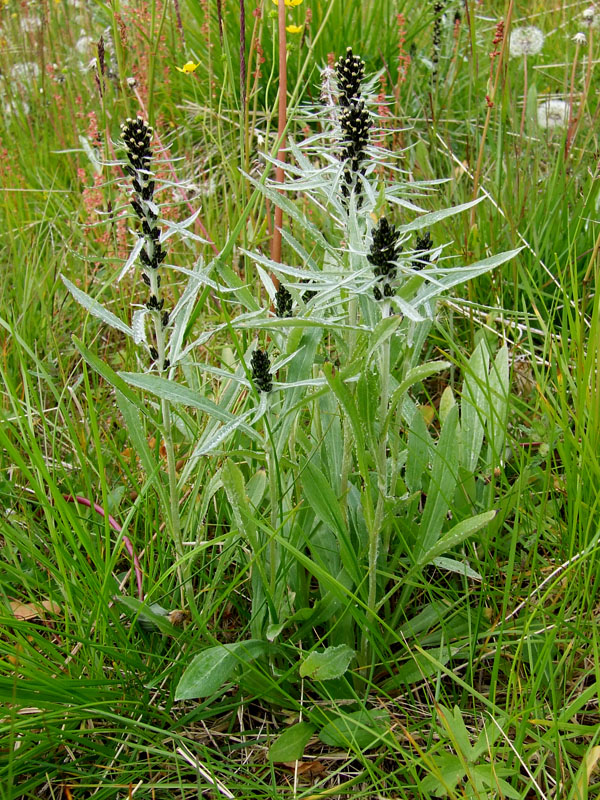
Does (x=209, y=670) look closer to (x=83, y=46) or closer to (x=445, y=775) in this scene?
(x=445, y=775)

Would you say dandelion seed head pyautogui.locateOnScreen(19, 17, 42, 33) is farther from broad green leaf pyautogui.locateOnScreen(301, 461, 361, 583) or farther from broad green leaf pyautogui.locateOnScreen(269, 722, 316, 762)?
broad green leaf pyautogui.locateOnScreen(269, 722, 316, 762)

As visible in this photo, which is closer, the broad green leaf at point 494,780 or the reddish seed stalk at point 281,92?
the broad green leaf at point 494,780

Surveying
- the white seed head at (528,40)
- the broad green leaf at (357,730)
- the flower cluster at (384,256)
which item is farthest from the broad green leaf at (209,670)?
the white seed head at (528,40)

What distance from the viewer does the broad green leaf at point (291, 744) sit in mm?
1233

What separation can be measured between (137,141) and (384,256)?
1.53 feet

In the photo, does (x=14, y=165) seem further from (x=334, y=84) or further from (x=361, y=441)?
(x=361, y=441)

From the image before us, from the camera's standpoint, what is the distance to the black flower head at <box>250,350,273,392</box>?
3.97ft

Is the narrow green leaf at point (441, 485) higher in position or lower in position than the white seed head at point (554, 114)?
lower

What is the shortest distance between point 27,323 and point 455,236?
4.42ft

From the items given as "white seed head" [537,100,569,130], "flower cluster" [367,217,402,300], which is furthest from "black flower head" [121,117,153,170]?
"white seed head" [537,100,569,130]

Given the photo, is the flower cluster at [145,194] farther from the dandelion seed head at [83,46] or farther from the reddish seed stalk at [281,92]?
the dandelion seed head at [83,46]

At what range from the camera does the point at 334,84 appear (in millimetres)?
1392

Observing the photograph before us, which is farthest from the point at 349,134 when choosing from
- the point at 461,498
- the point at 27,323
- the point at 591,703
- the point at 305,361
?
the point at 27,323

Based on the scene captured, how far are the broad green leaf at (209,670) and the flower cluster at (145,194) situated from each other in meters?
0.59
